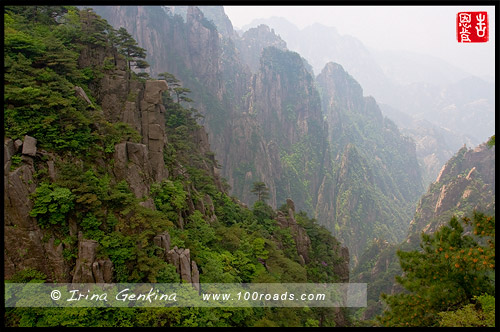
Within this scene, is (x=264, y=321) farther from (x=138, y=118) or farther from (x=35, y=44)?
(x=35, y=44)

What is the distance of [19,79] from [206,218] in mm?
10067

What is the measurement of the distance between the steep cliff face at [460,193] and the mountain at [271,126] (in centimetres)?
1943

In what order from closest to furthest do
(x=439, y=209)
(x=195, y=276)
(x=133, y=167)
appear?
1. (x=195, y=276)
2. (x=133, y=167)
3. (x=439, y=209)

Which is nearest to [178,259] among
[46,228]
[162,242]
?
[162,242]

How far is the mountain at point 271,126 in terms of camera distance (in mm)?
68125

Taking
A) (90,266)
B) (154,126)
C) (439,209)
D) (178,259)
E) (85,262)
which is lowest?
(439,209)

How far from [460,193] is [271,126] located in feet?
168

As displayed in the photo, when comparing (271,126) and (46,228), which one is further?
(271,126)

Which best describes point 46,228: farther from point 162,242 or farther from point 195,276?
point 195,276

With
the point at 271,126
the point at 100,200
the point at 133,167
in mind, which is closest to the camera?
the point at 100,200

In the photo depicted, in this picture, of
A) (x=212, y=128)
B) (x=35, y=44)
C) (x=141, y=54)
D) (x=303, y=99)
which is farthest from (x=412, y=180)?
(x=35, y=44)

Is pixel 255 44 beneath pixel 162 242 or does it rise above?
above

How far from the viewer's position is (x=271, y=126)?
91.1m

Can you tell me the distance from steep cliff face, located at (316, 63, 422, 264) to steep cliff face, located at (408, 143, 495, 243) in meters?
18.4
